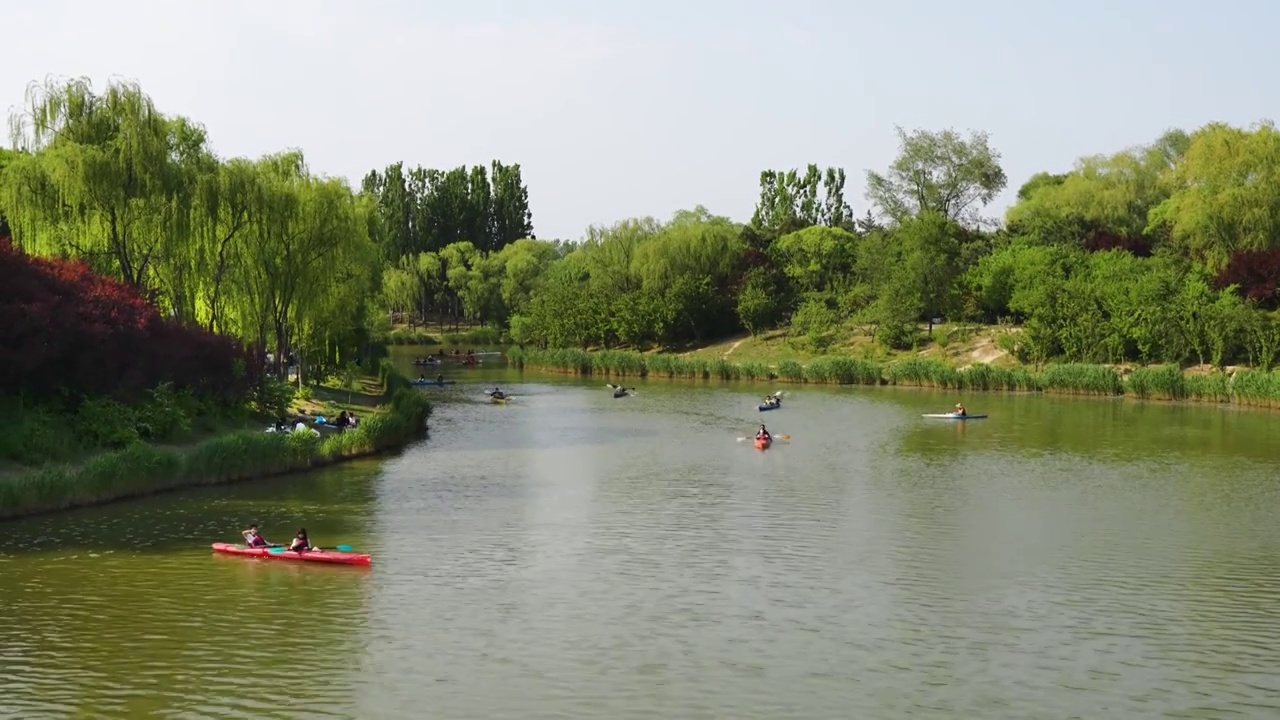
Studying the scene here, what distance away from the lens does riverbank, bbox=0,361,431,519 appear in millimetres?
29156

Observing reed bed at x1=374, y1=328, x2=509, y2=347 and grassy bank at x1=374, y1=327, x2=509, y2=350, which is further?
reed bed at x1=374, y1=328, x2=509, y2=347

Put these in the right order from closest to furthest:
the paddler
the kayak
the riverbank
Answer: the kayak → the paddler → the riverbank

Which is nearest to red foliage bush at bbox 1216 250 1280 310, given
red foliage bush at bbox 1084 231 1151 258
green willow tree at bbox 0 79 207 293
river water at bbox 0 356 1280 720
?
red foliage bush at bbox 1084 231 1151 258

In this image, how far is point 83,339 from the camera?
34250mm

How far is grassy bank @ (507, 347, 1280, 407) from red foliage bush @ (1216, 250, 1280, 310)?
283 inches

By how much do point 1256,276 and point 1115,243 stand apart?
1668 cm

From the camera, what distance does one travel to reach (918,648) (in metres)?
20.1

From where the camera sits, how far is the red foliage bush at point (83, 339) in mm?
32562

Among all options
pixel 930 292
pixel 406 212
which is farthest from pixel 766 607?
pixel 406 212

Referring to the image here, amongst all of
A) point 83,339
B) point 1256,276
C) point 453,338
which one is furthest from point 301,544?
point 453,338

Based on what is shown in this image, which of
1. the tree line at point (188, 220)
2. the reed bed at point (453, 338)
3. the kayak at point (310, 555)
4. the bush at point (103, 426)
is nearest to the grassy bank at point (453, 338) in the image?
the reed bed at point (453, 338)

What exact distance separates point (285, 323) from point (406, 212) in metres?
91.8

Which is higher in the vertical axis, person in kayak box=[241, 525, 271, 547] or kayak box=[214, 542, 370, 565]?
person in kayak box=[241, 525, 271, 547]

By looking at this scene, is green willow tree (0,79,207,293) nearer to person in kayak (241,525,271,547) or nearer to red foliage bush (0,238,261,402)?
red foliage bush (0,238,261,402)
